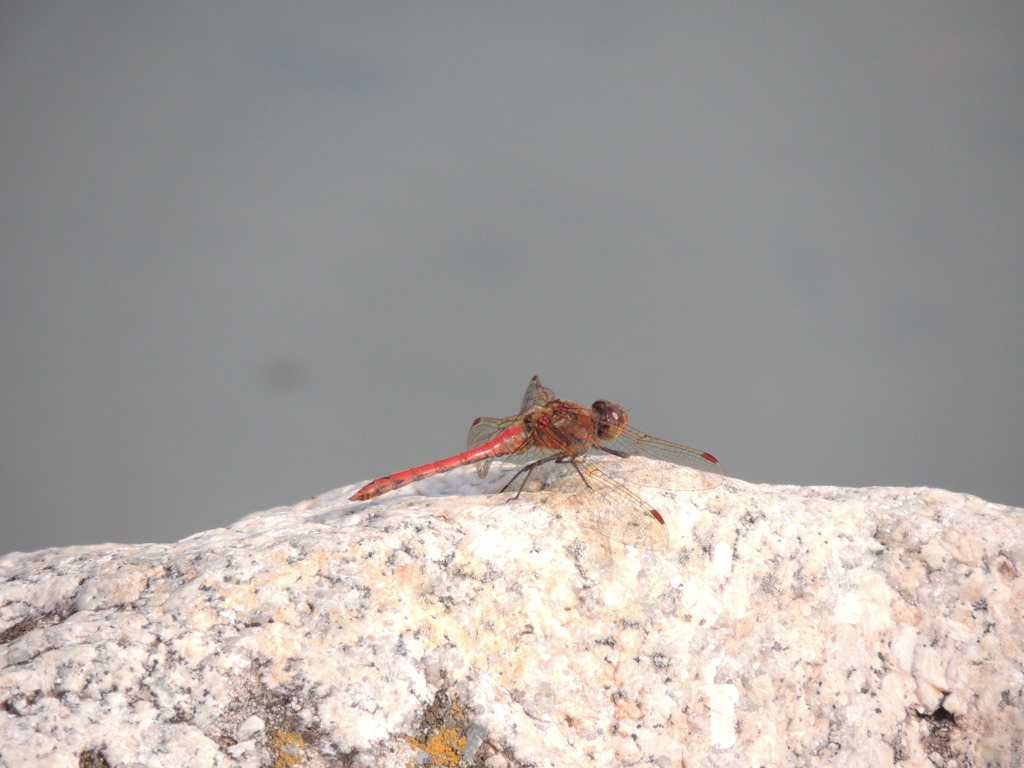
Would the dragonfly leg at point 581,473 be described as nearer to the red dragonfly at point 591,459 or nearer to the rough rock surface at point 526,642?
the red dragonfly at point 591,459

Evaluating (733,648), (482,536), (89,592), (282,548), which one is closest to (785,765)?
(733,648)

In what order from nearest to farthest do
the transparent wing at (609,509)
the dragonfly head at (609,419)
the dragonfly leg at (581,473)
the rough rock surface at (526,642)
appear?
the rough rock surface at (526,642)
the transparent wing at (609,509)
the dragonfly leg at (581,473)
the dragonfly head at (609,419)

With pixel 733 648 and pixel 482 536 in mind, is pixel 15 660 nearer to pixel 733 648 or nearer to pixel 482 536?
pixel 482 536

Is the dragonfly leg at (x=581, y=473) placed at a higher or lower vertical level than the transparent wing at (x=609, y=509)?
higher

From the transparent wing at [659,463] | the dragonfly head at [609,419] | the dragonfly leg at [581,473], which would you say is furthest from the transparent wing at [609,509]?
the dragonfly head at [609,419]

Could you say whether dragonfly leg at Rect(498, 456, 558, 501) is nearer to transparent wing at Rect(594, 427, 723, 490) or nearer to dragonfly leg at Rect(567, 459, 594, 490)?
dragonfly leg at Rect(567, 459, 594, 490)

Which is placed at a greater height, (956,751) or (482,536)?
(482,536)

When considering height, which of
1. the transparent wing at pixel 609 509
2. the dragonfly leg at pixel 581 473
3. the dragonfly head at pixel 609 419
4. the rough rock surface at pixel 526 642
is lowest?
the rough rock surface at pixel 526 642
